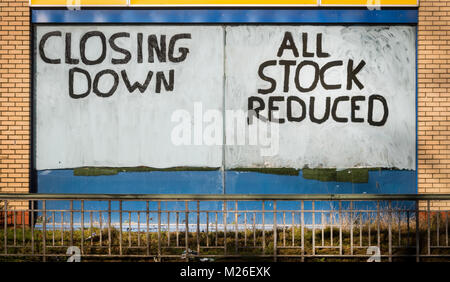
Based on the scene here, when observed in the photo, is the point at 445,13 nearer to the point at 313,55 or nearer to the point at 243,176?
the point at 313,55

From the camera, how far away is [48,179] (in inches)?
334

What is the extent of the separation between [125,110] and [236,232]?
3402 millimetres

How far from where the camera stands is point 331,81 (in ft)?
27.6

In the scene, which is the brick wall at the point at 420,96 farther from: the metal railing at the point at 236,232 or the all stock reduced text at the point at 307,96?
the all stock reduced text at the point at 307,96

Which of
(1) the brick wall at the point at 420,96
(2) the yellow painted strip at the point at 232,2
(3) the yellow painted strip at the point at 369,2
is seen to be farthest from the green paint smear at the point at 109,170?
(3) the yellow painted strip at the point at 369,2

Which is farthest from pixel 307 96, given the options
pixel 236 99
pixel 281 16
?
pixel 281 16

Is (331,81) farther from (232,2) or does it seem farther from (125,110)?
(125,110)

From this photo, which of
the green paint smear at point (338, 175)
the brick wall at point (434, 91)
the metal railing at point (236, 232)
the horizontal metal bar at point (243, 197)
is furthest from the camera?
the green paint smear at point (338, 175)

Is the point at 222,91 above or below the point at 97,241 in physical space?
above

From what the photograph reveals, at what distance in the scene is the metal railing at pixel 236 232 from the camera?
19.5ft

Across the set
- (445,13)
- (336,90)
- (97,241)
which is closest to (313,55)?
(336,90)

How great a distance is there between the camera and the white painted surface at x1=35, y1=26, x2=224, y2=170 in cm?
842

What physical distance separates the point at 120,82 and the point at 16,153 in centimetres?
202

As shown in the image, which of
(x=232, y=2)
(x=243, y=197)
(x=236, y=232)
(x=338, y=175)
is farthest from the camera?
(x=338, y=175)
